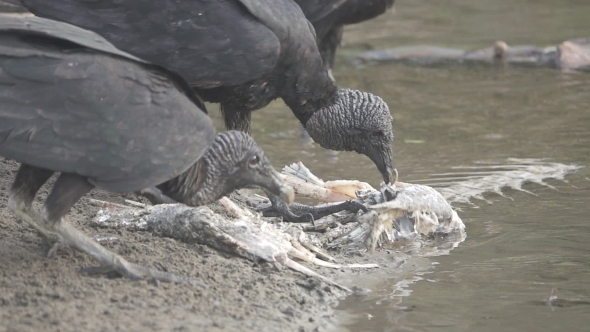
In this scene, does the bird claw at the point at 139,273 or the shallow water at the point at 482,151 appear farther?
the shallow water at the point at 482,151

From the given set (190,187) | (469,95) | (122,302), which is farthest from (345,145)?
(469,95)

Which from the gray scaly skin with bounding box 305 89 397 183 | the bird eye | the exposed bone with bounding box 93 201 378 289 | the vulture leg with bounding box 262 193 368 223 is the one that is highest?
the bird eye

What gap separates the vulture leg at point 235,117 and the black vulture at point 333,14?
1.12m

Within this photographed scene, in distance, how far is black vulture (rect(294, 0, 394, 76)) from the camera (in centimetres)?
609

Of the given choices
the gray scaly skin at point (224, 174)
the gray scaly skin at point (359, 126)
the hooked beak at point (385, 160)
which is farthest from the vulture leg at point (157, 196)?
the hooked beak at point (385, 160)

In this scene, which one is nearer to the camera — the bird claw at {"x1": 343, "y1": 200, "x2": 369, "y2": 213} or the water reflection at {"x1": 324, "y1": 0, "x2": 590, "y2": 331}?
the water reflection at {"x1": 324, "y1": 0, "x2": 590, "y2": 331}

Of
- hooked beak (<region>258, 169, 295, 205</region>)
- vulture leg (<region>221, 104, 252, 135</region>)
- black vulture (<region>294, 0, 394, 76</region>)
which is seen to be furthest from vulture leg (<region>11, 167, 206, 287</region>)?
black vulture (<region>294, 0, 394, 76</region>)

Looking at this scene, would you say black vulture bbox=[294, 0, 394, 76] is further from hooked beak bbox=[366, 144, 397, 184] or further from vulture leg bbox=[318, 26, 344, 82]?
hooked beak bbox=[366, 144, 397, 184]

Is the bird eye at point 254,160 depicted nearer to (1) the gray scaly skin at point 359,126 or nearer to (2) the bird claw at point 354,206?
(2) the bird claw at point 354,206

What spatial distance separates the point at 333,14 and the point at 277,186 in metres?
2.75

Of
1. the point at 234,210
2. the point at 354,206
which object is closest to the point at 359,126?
the point at 354,206

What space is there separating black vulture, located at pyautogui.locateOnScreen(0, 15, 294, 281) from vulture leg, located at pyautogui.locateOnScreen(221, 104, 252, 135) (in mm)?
1322

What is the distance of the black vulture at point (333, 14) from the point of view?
6094 millimetres

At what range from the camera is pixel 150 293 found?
3.58 m
